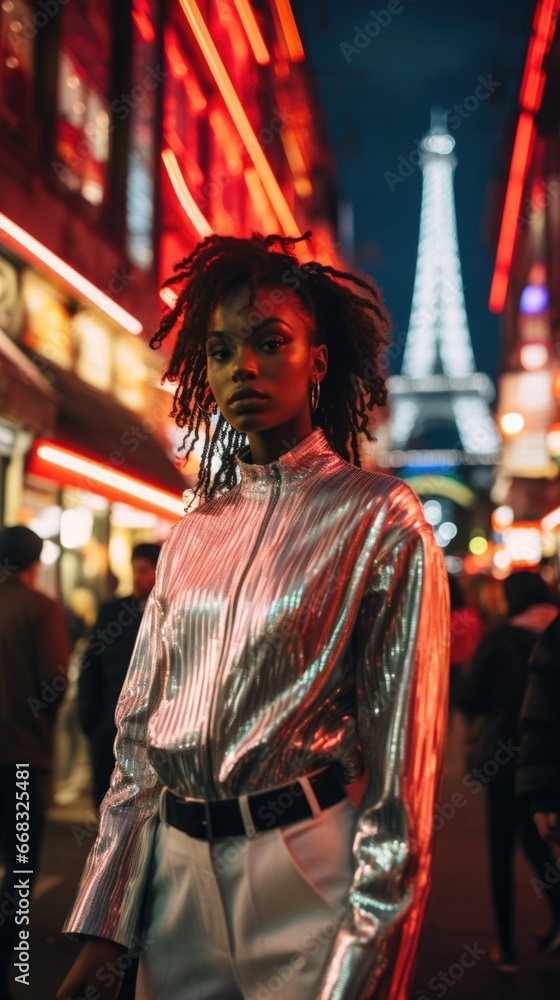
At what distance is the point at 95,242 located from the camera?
49.1 ft

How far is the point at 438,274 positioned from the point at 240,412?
5100 inches

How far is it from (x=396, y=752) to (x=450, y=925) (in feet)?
18.6

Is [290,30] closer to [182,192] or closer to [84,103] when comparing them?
[182,192]

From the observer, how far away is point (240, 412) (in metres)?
2.15

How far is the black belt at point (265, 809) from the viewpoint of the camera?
6.25ft

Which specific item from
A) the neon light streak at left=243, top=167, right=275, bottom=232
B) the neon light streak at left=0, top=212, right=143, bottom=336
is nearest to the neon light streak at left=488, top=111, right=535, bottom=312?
the neon light streak at left=243, top=167, right=275, bottom=232

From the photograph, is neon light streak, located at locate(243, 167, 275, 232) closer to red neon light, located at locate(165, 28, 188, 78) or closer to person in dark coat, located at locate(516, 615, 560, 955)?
red neon light, located at locate(165, 28, 188, 78)

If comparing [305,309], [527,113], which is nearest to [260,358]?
[305,309]

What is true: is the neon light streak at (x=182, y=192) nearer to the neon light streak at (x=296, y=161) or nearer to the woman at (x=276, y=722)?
the woman at (x=276, y=722)

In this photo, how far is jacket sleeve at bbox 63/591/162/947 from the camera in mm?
2055

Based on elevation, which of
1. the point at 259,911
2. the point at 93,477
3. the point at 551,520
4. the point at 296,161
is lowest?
the point at 259,911

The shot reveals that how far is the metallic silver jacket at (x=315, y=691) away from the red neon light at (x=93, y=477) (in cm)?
707

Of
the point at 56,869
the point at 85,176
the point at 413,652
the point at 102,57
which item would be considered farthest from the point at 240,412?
the point at 102,57

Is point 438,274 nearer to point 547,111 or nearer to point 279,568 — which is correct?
point 547,111
